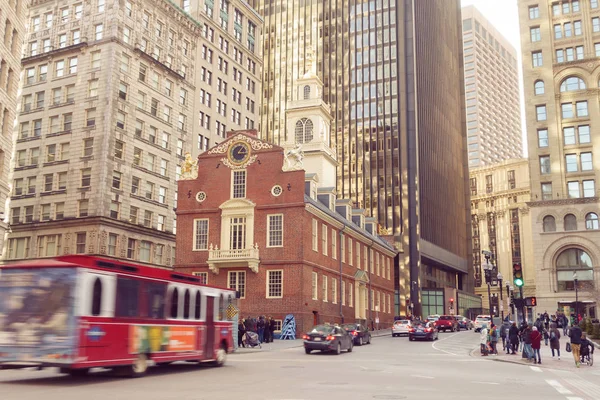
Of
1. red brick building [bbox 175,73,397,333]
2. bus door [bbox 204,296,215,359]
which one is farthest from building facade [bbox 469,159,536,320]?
bus door [bbox 204,296,215,359]

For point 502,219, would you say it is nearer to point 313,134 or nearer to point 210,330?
point 313,134

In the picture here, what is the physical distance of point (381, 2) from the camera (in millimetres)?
119438

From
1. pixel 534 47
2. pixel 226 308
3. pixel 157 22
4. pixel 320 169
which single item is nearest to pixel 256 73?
pixel 157 22

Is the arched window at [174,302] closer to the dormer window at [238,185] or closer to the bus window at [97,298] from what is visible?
the bus window at [97,298]

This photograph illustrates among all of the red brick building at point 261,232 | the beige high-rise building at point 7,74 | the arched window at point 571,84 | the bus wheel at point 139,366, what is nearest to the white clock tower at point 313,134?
the red brick building at point 261,232

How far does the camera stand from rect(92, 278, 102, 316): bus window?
16484 mm

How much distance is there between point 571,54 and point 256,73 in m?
42.8

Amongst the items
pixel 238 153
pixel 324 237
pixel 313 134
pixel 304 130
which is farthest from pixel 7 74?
pixel 313 134

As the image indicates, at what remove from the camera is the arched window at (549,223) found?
75625mm

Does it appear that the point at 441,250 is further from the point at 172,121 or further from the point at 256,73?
the point at 172,121

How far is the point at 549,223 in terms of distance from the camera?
249 feet

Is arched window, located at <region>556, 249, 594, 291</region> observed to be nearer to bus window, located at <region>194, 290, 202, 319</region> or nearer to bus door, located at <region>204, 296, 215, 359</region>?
bus door, located at <region>204, 296, 215, 359</region>

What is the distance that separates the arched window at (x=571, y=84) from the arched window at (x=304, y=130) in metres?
35.4

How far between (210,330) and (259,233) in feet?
86.2
